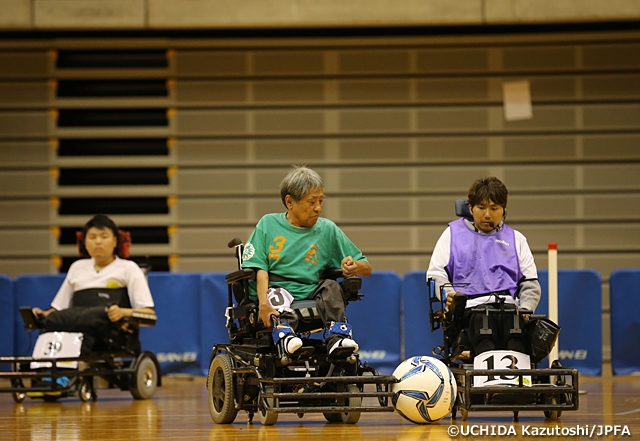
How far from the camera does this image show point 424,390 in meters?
4.26

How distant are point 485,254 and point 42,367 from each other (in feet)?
9.51

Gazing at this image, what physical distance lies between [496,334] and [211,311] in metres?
4.01

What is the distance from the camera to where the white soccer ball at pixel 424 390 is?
4.25 metres

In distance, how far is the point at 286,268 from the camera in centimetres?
464

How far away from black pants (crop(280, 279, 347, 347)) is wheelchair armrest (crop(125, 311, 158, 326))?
2284mm

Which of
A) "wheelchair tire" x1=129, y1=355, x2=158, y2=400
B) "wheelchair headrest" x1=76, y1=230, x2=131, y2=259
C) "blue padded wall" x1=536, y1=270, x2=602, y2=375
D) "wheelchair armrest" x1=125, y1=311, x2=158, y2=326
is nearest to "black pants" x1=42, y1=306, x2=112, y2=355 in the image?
"wheelchair armrest" x1=125, y1=311, x2=158, y2=326

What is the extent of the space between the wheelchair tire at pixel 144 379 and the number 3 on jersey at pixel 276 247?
7.23ft

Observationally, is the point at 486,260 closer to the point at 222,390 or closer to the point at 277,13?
the point at 222,390

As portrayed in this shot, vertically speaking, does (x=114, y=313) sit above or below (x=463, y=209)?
below

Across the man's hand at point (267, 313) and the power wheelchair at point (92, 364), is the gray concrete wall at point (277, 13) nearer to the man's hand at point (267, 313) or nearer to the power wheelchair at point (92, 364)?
the power wheelchair at point (92, 364)

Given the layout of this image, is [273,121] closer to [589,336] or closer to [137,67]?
[137,67]

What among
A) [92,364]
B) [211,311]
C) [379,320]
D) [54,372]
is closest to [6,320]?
[211,311]

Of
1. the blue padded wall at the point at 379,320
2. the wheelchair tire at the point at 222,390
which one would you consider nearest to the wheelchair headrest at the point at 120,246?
the blue padded wall at the point at 379,320

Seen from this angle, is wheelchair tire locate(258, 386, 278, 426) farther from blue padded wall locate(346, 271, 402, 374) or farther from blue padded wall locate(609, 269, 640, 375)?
blue padded wall locate(609, 269, 640, 375)
